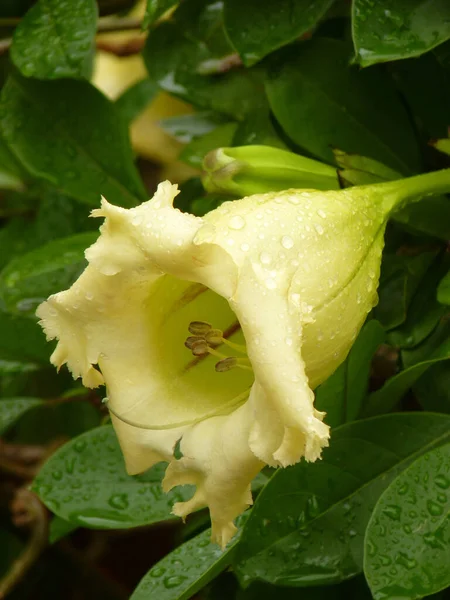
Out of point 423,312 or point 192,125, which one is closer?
point 423,312

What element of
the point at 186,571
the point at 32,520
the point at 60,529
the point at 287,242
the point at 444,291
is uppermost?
the point at 287,242

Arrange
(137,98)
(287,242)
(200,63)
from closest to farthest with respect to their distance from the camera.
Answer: (287,242), (200,63), (137,98)

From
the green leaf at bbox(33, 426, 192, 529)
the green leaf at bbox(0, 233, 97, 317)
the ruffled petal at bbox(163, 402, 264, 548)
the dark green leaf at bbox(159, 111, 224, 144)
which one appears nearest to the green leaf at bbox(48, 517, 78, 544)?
the green leaf at bbox(33, 426, 192, 529)

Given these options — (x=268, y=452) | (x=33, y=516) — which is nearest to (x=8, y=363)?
(x=33, y=516)

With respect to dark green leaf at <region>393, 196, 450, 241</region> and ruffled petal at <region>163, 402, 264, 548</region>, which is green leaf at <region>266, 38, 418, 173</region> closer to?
dark green leaf at <region>393, 196, 450, 241</region>

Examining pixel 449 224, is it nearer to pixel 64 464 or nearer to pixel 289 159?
pixel 289 159

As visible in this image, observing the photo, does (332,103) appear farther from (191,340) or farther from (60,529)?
(60,529)

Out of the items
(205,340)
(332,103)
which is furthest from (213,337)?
(332,103)
